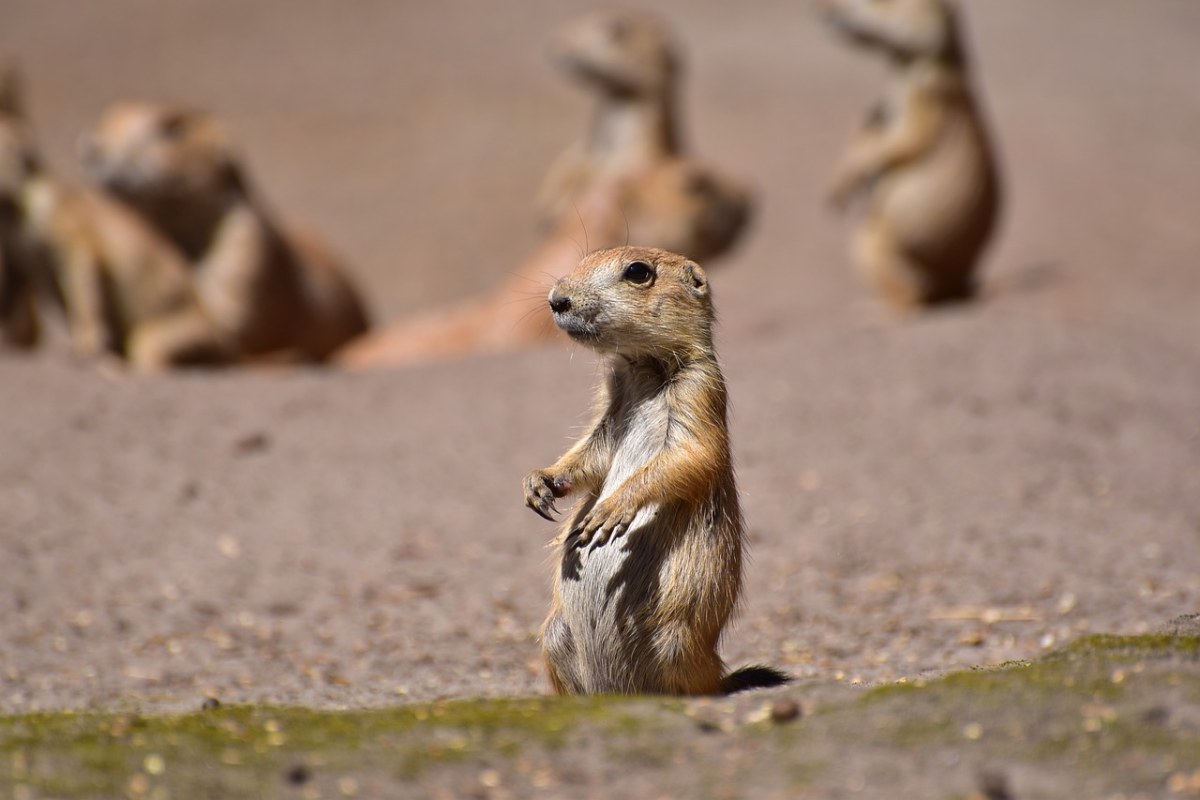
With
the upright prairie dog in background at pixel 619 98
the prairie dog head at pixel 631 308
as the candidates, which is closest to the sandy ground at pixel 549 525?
the prairie dog head at pixel 631 308

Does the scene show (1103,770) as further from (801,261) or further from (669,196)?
(801,261)

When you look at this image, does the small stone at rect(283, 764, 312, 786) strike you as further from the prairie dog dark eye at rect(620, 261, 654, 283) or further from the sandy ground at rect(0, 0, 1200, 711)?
the prairie dog dark eye at rect(620, 261, 654, 283)

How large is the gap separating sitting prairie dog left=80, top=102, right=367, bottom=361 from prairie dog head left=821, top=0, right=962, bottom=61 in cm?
477

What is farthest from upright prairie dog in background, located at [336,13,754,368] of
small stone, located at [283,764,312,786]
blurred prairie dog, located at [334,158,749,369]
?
small stone, located at [283,764,312,786]

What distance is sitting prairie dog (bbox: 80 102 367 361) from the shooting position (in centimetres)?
1073

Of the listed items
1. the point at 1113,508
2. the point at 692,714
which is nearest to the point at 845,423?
the point at 1113,508

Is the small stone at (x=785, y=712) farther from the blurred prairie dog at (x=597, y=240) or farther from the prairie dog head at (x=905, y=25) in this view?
the prairie dog head at (x=905, y=25)

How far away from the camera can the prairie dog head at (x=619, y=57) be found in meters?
14.0

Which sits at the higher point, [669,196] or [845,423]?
[669,196]

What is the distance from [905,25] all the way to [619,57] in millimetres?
3318

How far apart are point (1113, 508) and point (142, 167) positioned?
715cm

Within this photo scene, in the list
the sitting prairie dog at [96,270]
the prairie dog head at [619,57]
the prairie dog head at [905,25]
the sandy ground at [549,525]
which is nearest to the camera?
the sandy ground at [549,525]

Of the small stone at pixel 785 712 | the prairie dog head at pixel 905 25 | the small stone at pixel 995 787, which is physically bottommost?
the small stone at pixel 785 712

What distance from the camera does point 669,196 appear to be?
37.6ft
